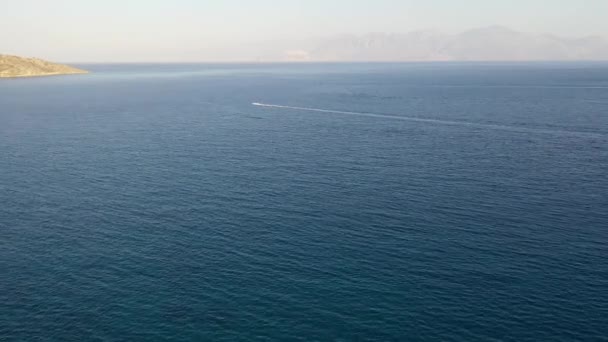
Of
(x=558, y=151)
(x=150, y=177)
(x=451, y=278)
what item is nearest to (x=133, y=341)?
(x=451, y=278)

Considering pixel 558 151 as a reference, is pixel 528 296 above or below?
below

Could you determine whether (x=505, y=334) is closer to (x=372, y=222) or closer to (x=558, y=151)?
(x=372, y=222)

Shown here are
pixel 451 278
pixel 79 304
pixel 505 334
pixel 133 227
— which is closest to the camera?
pixel 505 334

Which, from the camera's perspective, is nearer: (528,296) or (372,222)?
(528,296)

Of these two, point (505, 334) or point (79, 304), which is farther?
point (79, 304)

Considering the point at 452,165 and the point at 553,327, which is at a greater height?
the point at 452,165

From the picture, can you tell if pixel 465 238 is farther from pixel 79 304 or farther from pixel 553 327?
pixel 79 304

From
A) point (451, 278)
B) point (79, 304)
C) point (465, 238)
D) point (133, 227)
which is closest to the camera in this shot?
point (79, 304)

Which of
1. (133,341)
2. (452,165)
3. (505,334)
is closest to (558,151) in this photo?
(452,165)

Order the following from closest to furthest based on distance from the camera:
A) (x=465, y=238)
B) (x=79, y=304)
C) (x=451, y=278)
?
1. (x=79, y=304)
2. (x=451, y=278)
3. (x=465, y=238)
